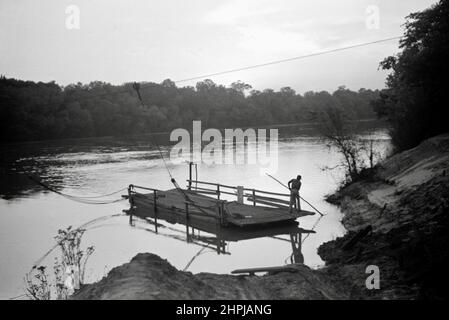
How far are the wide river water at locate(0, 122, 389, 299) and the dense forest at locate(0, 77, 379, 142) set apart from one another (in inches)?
489

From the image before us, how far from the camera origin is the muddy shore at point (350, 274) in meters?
8.69

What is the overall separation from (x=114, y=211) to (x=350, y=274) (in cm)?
2059

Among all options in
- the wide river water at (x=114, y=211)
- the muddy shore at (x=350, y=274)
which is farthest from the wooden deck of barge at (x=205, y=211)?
the muddy shore at (x=350, y=274)

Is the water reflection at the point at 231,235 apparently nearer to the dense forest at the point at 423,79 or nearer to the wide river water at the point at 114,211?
the wide river water at the point at 114,211

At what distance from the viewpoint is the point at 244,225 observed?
781 inches

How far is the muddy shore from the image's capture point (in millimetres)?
8688

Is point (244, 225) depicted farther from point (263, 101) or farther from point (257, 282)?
point (263, 101)

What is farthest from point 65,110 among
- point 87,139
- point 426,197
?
point 426,197

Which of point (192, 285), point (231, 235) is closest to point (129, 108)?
point (231, 235)

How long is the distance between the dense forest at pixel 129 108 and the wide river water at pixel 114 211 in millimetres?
12432

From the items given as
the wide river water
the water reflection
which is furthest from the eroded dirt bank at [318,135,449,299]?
the water reflection

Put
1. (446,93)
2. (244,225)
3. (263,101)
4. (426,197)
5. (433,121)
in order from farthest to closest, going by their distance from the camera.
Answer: (263,101) < (433,121) < (446,93) < (244,225) < (426,197)
